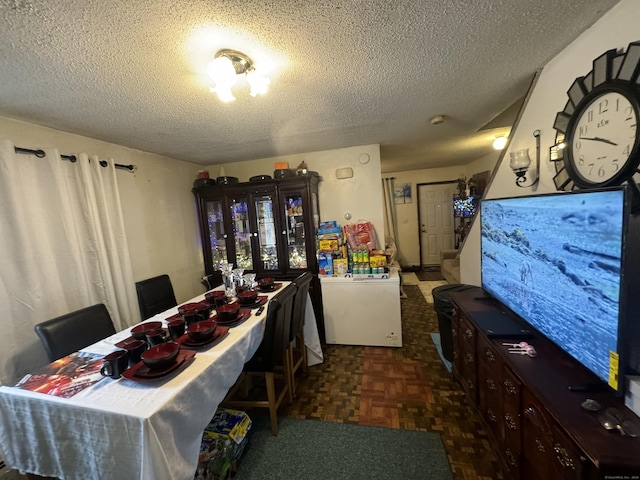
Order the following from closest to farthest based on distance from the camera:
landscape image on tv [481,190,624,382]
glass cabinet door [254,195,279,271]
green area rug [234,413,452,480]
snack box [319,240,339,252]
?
landscape image on tv [481,190,624,382] < green area rug [234,413,452,480] < snack box [319,240,339,252] < glass cabinet door [254,195,279,271]

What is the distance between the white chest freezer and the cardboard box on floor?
138 centimetres

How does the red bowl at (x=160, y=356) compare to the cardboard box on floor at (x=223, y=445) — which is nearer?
the red bowl at (x=160, y=356)

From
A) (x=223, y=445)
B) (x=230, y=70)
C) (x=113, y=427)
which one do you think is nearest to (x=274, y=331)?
(x=223, y=445)

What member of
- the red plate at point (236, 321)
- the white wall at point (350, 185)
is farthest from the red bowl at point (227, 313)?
the white wall at point (350, 185)

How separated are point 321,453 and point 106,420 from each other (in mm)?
1201

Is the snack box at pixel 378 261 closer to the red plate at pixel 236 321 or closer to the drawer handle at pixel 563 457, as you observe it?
the red plate at pixel 236 321

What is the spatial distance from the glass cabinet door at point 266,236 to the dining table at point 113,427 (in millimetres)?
1930

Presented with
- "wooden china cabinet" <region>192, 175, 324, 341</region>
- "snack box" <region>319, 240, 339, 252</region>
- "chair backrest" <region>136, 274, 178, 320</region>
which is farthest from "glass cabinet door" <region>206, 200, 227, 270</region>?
"snack box" <region>319, 240, 339, 252</region>

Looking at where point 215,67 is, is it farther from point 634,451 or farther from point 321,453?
point 321,453

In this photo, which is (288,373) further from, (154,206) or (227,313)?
(154,206)

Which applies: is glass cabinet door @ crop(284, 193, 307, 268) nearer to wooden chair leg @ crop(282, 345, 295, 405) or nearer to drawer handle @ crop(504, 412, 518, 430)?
wooden chair leg @ crop(282, 345, 295, 405)

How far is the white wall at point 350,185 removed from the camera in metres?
2.98

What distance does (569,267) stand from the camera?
0.99 meters

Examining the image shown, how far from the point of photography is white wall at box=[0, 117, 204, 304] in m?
1.98
